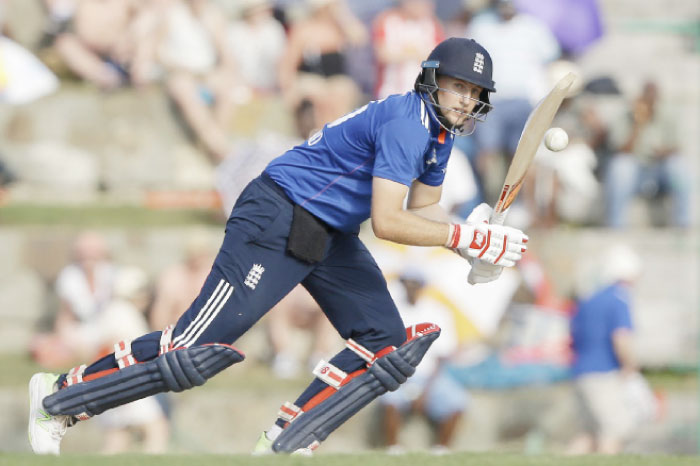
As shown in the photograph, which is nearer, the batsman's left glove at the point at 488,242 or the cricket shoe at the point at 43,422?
the batsman's left glove at the point at 488,242

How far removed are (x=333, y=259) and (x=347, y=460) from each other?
104 centimetres

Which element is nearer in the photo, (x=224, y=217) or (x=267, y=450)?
(x=267, y=450)

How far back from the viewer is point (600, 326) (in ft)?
31.1

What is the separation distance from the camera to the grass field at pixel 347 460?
4.98 meters

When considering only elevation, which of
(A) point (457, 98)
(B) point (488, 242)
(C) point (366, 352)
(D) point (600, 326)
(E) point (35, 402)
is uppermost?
(A) point (457, 98)

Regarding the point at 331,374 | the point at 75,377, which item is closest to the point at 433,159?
the point at 331,374

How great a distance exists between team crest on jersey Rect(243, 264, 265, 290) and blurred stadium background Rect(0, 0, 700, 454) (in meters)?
4.42

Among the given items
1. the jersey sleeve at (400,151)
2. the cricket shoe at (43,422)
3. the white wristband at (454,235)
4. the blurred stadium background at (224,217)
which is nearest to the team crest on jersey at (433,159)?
the jersey sleeve at (400,151)

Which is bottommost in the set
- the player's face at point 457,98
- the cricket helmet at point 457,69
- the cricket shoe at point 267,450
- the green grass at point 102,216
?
the cricket shoe at point 267,450

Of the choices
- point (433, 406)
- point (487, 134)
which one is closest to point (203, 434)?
point (433, 406)

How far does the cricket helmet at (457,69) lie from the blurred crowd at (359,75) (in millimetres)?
5494

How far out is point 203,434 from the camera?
966 centimetres

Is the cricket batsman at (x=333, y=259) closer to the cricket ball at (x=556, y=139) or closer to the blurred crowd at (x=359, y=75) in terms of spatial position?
the cricket ball at (x=556, y=139)

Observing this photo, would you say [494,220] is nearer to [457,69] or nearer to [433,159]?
[433,159]
